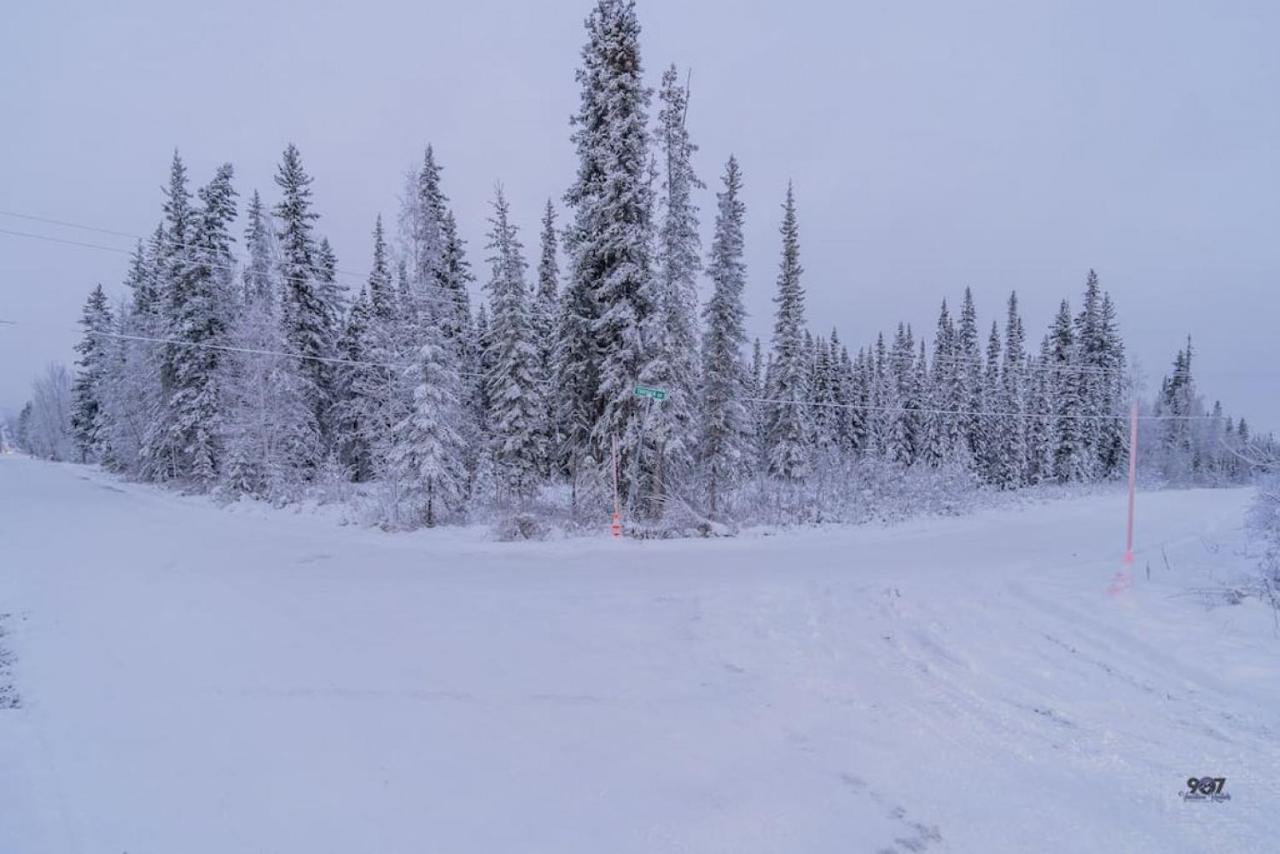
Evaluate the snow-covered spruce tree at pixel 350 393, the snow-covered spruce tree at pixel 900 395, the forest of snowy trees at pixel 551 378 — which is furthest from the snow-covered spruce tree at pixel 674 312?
the snow-covered spruce tree at pixel 900 395

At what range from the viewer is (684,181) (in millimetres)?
17062

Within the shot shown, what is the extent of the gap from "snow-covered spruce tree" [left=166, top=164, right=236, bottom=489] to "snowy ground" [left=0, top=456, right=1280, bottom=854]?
73.5 ft

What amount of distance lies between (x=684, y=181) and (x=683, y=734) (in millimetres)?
16225

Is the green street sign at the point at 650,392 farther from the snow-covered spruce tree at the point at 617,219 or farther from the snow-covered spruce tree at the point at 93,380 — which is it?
the snow-covered spruce tree at the point at 93,380

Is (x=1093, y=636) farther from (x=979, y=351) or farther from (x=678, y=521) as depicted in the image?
(x=979, y=351)

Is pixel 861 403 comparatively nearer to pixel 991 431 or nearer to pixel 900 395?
pixel 900 395

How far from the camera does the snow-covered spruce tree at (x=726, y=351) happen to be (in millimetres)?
21562

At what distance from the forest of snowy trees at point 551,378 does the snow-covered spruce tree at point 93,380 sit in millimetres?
665

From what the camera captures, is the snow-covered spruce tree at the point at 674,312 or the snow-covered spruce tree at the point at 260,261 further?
the snow-covered spruce tree at the point at 260,261

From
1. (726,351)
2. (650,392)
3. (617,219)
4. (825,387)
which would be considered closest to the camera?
(650,392)

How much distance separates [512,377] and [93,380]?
4706 cm

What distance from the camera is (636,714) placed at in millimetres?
4223

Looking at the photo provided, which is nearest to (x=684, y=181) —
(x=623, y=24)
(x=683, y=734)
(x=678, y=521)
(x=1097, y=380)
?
(x=623, y=24)

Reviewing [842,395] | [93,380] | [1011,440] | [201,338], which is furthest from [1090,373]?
[93,380]
